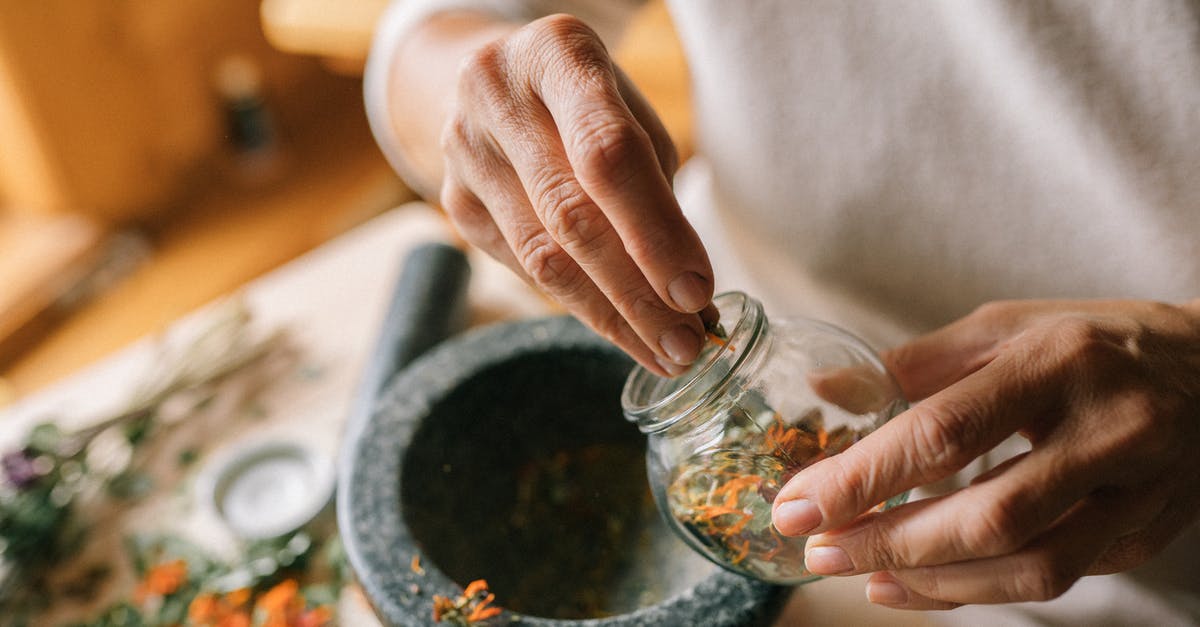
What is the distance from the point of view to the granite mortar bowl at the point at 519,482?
2.49ft

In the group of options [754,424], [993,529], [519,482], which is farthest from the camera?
[519,482]

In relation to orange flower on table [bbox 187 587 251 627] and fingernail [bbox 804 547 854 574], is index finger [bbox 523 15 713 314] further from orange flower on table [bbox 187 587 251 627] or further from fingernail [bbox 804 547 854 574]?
orange flower on table [bbox 187 587 251 627]

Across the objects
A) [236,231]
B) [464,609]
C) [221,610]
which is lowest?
[236,231]

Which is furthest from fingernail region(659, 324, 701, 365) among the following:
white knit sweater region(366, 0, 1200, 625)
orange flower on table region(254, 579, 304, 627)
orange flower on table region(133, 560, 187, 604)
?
orange flower on table region(133, 560, 187, 604)

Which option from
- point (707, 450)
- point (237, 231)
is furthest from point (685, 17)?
point (237, 231)

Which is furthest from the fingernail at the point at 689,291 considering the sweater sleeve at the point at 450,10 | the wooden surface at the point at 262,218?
the wooden surface at the point at 262,218

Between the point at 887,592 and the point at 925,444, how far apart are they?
0.15m

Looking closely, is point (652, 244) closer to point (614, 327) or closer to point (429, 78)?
point (614, 327)

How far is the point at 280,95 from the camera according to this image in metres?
2.45

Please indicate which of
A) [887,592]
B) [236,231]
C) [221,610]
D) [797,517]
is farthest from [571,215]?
[236,231]

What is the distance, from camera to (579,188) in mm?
555

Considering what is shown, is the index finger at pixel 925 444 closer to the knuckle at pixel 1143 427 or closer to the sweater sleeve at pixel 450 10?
the knuckle at pixel 1143 427

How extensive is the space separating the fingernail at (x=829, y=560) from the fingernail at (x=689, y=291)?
0.17m

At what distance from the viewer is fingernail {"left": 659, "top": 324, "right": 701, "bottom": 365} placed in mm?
578
